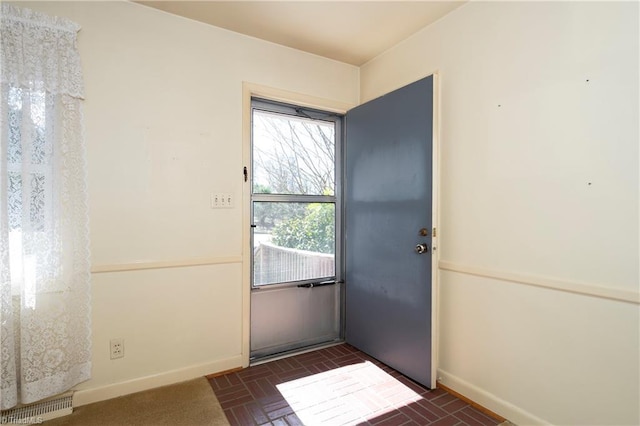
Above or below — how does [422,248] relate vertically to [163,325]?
above

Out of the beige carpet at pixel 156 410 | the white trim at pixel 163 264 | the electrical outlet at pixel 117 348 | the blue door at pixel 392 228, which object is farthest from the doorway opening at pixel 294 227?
the electrical outlet at pixel 117 348

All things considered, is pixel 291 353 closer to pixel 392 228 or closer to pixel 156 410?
pixel 156 410

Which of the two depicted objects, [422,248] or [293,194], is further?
[293,194]

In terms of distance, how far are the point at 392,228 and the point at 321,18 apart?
1539 mm

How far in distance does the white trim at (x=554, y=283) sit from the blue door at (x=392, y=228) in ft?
0.75

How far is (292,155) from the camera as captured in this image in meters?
2.79

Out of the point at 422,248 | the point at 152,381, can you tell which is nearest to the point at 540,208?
the point at 422,248

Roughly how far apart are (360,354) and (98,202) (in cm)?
222

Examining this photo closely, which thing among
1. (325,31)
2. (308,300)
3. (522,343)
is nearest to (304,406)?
(308,300)

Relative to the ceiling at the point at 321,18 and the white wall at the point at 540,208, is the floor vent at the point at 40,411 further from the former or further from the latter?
the ceiling at the point at 321,18

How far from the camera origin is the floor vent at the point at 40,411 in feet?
5.83

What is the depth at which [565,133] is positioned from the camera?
1.61m

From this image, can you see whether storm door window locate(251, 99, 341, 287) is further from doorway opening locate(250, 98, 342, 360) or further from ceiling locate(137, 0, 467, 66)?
ceiling locate(137, 0, 467, 66)

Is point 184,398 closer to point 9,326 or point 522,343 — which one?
point 9,326
